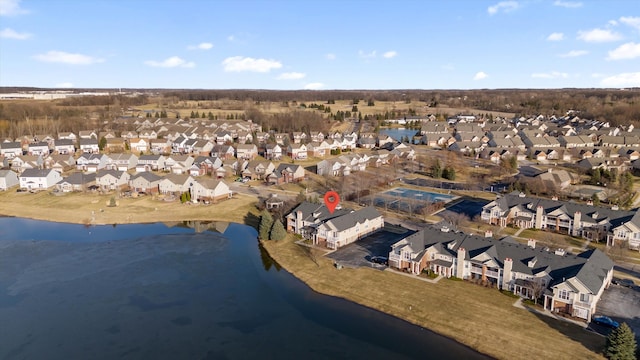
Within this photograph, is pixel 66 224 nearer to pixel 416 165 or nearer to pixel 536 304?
pixel 536 304

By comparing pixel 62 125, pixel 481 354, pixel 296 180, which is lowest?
pixel 481 354

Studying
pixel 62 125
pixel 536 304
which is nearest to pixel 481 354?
pixel 536 304

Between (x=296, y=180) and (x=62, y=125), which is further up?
(x=62, y=125)

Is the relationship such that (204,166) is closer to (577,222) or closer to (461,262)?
(461,262)

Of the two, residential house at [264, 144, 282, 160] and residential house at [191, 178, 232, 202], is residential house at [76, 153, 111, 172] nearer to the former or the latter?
residential house at [191, 178, 232, 202]

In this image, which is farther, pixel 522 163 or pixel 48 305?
pixel 522 163

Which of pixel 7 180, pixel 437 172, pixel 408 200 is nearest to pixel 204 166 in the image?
pixel 7 180

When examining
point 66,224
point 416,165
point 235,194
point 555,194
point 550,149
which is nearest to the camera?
point 66,224
